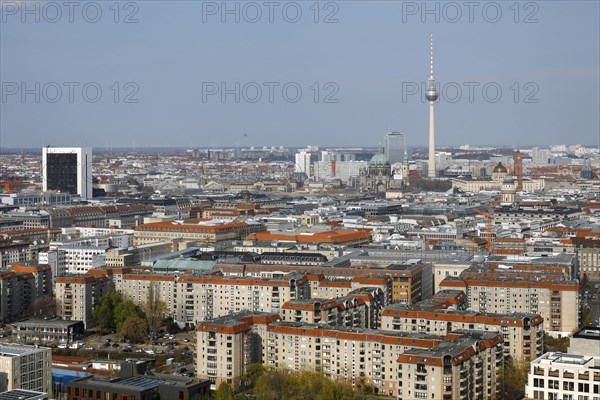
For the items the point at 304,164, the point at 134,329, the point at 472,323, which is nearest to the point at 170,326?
the point at 134,329

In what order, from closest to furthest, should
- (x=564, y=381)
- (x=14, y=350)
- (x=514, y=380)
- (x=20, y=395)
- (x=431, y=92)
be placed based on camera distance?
(x=20, y=395)
(x=564, y=381)
(x=14, y=350)
(x=514, y=380)
(x=431, y=92)

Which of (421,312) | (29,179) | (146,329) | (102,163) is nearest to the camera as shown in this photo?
(421,312)

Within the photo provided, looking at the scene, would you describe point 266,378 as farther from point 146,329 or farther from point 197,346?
point 146,329

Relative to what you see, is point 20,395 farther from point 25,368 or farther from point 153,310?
point 153,310

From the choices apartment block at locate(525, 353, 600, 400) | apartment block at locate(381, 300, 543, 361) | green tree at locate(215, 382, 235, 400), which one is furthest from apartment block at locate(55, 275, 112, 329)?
apartment block at locate(525, 353, 600, 400)

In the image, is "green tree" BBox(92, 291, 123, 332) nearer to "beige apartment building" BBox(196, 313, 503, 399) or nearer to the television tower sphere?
"beige apartment building" BBox(196, 313, 503, 399)

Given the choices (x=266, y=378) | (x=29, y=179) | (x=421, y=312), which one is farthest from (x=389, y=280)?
(x=29, y=179)
